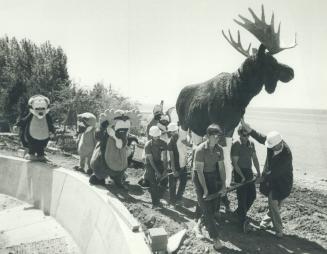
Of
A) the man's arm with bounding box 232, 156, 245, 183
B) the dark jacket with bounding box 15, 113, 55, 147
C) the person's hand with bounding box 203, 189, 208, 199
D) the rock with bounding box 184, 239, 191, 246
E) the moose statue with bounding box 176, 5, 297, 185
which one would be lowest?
the rock with bounding box 184, 239, 191, 246

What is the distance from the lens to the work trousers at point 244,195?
6.28 meters

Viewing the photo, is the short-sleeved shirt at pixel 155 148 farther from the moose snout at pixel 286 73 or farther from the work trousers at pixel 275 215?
the moose snout at pixel 286 73

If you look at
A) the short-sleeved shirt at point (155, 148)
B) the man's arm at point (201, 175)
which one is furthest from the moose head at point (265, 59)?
the short-sleeved shirt at point (155, 148)

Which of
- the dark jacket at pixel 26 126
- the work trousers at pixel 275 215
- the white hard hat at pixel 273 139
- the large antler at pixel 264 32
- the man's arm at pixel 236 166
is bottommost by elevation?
the work trousers at pixel 275 215

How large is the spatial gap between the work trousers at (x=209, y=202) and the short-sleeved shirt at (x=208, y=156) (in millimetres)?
100

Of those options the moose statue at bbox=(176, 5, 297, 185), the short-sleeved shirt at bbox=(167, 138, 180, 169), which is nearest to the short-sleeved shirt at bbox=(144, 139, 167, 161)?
the short-sleeved shirt at bbox=(167, 138, 180, 169)

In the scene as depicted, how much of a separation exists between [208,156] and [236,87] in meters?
1.42

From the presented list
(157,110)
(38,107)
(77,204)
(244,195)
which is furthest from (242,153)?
(38,107)

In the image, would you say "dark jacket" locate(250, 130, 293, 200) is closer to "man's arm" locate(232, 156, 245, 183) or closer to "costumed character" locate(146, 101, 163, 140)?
"man's arm" locate(232, 156, 245, 183)

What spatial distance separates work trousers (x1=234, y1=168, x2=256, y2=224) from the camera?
20.6ft

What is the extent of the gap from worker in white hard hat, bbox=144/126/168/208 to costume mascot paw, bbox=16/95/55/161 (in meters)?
2.76

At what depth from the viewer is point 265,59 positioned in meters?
6.10

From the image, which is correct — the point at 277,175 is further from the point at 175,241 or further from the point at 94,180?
the point at 94,180

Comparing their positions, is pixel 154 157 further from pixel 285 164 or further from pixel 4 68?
pixel 4 68
